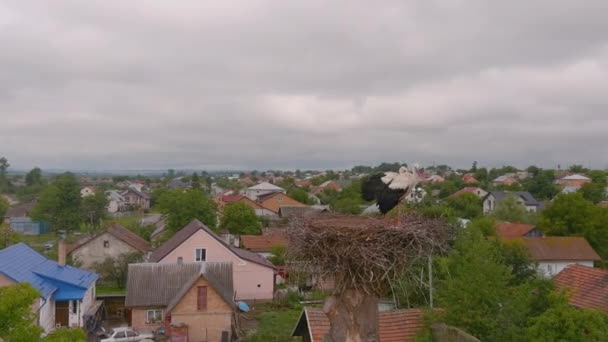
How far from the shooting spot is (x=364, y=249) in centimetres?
791

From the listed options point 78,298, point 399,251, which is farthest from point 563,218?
point 399,251

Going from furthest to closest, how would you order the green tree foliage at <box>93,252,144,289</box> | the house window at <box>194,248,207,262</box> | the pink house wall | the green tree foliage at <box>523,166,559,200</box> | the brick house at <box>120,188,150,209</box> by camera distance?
the brick house at <box>120,188,150,209</box> → the green tree foliage at <box>523,166,559,200</box> → the green tree foliage at <box>93,252,144,289</box> → the house window at <box>194,248,207,262</box> → the pink house wall

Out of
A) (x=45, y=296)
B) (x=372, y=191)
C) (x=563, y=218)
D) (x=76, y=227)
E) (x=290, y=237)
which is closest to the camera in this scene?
(x=290, y=237)

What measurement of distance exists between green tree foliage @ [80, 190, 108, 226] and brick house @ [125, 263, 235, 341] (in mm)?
32956

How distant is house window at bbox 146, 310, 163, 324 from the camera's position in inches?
964

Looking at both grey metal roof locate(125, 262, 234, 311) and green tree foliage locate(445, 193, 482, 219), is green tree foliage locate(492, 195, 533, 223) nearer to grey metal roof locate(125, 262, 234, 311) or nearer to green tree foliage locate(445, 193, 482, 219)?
green tree foliage locate(445, 193, 482, 219)

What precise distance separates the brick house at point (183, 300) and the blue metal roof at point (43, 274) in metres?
2.26

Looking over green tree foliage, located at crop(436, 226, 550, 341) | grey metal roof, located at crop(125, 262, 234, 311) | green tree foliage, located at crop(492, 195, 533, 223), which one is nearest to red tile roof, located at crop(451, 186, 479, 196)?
green tree foliage, located at crop(492, 195, 533, 223)

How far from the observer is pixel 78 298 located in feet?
75.1

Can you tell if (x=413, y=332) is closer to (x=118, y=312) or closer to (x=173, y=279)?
(x=173, y=279)

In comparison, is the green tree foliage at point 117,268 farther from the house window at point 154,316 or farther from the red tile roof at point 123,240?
the house window at point 154,316

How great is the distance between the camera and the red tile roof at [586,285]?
64.7ft

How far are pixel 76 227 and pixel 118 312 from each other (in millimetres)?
31332

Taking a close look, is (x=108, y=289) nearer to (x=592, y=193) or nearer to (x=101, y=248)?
(x=101, y=248)
